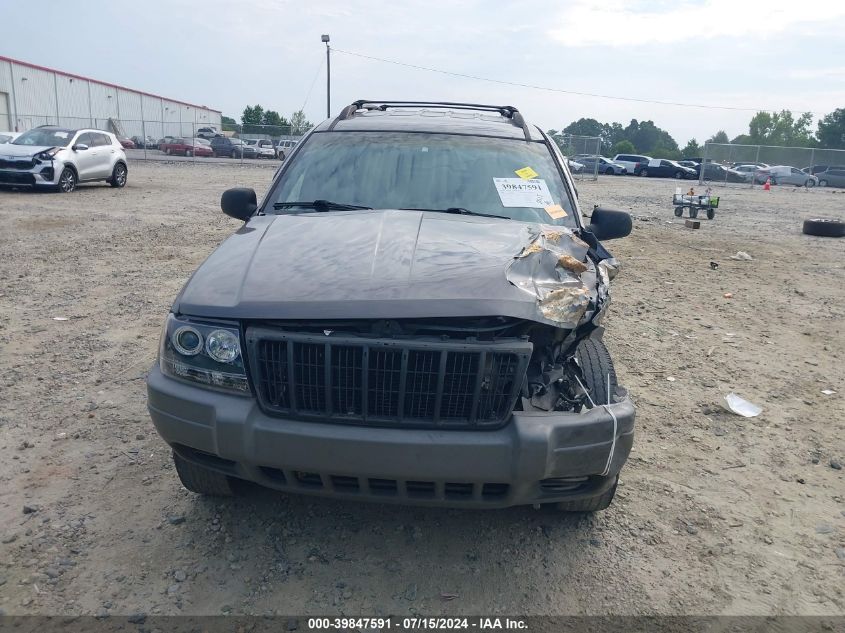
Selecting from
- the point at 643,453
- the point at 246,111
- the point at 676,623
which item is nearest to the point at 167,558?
the point at 676,623

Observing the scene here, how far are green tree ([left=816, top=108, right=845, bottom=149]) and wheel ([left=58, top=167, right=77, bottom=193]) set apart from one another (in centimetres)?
7592

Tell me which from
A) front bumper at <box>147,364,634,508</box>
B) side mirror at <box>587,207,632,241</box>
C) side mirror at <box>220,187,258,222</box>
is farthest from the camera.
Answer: side mirror at <box>220,187,258,222</box>

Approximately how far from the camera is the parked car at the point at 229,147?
4088cm

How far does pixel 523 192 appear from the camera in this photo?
12.6ft

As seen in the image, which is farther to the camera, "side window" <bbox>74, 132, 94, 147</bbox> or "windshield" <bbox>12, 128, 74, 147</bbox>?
"side window" <bbox>74, 132, 94, 147</bbox>

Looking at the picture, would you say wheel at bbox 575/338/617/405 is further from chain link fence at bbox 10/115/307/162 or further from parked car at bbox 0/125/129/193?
chain link fence at bbox 10/115/307/162

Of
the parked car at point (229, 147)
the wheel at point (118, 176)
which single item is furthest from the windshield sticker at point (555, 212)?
the parked car at point (229, 147)

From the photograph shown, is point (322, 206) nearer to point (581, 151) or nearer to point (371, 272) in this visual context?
point (371, 272)

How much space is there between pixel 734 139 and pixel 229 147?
2969 inches

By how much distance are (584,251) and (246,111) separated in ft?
240

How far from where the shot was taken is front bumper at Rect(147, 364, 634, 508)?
240cm

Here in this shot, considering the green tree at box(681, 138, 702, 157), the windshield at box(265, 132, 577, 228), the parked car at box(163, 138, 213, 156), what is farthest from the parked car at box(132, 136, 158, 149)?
the green tree at box(681, 138, 702, 157)

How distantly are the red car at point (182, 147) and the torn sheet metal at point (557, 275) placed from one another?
4034 centimetres

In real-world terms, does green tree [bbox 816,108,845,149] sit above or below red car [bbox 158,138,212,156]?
above
